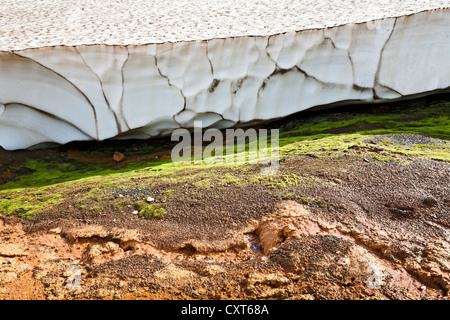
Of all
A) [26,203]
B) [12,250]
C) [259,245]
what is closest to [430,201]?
[259,245]

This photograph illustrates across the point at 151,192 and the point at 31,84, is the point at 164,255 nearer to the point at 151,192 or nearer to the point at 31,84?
the point at 151,192

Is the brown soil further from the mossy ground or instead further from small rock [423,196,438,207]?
the mossy ground

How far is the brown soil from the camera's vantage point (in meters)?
2.49

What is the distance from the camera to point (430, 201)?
10.6ft

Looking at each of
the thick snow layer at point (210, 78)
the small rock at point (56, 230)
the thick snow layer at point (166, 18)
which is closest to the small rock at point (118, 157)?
the thick snow layer at point (210, 78)

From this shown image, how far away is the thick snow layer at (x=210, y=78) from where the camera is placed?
4.92m

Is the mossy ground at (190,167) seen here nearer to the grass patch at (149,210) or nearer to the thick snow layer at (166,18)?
the grass patch at (149,210)

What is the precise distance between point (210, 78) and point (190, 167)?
4.97ft

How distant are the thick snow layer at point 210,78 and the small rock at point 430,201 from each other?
9.35ft

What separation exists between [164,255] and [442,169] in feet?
9.36

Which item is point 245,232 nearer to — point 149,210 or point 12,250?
point 149,210

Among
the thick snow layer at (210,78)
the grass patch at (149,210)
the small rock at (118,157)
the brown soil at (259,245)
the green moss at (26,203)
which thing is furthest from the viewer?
the small rock at (118,157)

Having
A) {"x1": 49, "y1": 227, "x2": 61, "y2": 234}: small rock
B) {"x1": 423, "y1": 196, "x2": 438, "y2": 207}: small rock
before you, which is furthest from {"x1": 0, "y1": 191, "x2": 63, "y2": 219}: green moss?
{"x1": 423, "y1": 196, "x2": 438, "y2": 207}: small rock
